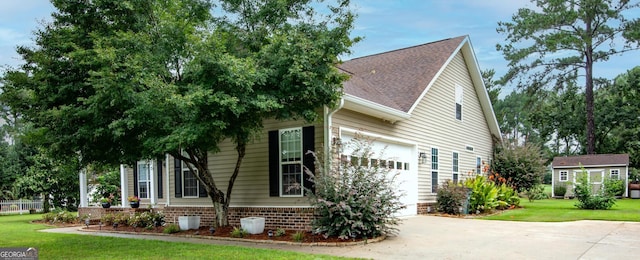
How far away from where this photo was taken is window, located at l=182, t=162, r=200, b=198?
1262 centimetres

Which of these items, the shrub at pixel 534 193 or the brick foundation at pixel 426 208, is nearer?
the brick foundation at pixel 426 208

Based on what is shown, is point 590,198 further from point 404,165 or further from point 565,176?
point 565,176

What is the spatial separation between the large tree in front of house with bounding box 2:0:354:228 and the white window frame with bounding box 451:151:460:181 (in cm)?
901

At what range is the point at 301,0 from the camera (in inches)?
398

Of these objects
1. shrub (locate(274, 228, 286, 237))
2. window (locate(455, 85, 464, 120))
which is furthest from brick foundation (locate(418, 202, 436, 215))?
shrub (locate(274, 228, 286, 237))

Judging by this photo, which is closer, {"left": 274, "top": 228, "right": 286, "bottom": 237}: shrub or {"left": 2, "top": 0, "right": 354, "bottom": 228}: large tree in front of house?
{"left": 2, "top": 0, "right": 354, "bottom": 228}: large tree in front of house

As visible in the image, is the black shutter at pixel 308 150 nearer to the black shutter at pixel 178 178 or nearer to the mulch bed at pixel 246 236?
the mulch bed at pixel 246 236

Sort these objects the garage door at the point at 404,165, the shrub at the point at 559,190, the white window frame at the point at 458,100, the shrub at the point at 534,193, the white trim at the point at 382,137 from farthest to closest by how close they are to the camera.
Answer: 1. the shrub at the point at 559,190
2. the shrub at the point at 534,193
3. the white window frame at the point at 458,100
4. the garage door at the point at 404,165
5. the white trim at the point at 382,137

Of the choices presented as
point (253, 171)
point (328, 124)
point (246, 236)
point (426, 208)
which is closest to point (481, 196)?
point (426, 208)

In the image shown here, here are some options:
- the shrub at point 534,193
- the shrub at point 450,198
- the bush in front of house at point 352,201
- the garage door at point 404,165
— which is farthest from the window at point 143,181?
the shrub at point 534,193

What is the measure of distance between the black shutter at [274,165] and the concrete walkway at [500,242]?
192cm

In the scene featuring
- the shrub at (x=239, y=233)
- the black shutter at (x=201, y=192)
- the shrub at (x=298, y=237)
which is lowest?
the shrub at (x=239, y=233)

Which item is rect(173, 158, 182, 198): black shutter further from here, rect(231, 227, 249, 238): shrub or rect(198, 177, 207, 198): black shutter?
rect(231, 227, 249, 238): shrub

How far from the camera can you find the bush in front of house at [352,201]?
8695mm
